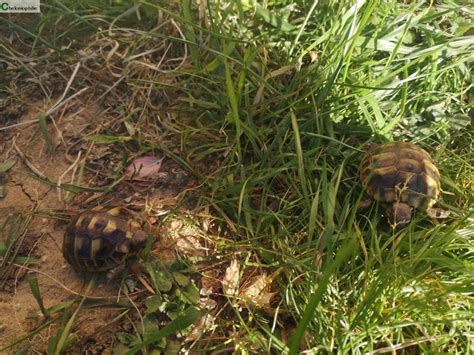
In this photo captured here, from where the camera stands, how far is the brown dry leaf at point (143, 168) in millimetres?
2283

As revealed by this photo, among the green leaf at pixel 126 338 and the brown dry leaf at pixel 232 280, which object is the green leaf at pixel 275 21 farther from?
the green leaf at pixel 126 338

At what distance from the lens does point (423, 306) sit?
169 cm

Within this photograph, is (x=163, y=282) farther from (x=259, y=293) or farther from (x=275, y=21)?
(x=275, y=21)

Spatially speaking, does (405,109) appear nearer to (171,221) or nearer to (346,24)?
(346,24)

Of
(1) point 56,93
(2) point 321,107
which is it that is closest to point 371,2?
(2) point 321,107

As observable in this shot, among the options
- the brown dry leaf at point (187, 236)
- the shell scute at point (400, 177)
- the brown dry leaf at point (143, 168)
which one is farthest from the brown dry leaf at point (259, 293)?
the brown dry leaf at point (143, 168)

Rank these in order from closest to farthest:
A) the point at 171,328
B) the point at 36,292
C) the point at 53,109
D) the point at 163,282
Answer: the point at 171,328 → the point at 36,292 → the point at 163,282 → the point at 53,109

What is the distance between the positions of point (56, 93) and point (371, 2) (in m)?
1.80

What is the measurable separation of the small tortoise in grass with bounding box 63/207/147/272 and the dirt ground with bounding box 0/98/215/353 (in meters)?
0.10

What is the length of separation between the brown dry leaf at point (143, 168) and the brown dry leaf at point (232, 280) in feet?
2.15

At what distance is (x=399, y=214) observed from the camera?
2041mm

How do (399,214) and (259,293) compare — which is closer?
(259,293)

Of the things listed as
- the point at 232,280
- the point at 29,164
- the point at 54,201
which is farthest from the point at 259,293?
the point at 29,164

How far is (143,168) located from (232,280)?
764 mm
